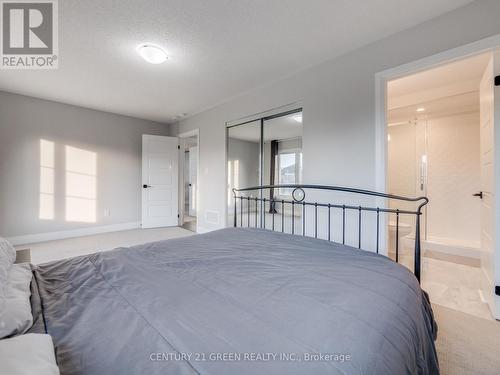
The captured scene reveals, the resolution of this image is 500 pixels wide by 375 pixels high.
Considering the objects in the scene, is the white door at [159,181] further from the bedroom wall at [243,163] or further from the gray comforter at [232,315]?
the gray comforter at [232,315]

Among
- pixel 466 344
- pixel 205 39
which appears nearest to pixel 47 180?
pixel 205 39

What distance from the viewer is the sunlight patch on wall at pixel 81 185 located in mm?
4312

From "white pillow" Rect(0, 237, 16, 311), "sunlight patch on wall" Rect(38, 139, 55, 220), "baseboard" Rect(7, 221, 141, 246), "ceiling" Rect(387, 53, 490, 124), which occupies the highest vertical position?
"ceiling" Rect(387, 53, 490, 124)

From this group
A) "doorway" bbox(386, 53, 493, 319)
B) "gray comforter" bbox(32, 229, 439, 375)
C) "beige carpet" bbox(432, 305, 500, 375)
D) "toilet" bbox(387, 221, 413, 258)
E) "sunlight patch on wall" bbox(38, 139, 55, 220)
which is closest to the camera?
"gray comforter" bbox(32, 229, 439, 375)

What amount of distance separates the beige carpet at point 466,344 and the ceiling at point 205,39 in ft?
8.10

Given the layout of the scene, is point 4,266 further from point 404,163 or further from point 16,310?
point 404,163

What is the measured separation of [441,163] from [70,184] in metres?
6.49

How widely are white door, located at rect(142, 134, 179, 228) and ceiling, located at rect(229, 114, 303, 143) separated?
188cm

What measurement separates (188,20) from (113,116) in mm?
3611

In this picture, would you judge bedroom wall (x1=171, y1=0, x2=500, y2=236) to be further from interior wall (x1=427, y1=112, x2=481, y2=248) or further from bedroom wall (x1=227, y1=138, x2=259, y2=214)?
interior wall (x1=427, y1=112, x2=481, y2=248)

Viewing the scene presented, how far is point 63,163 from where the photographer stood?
4234mm

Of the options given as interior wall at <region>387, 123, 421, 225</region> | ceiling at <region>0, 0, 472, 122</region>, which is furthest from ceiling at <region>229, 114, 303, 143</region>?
interior wall at <region>387, 123, 421, 225</region>

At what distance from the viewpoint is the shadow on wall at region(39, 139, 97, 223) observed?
4.05 meters

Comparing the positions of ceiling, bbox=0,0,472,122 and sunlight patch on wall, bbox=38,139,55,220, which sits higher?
ceiling, bbox=0,0,472,122
